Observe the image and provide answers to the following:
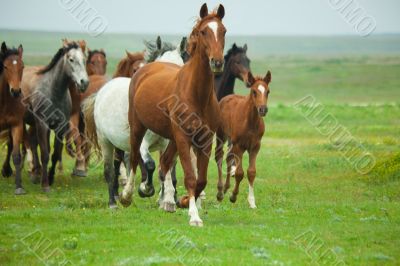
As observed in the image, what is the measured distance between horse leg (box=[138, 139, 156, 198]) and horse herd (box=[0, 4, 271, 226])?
16 mm

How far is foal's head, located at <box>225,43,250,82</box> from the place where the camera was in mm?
18766

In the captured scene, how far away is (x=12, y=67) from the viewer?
626 inches

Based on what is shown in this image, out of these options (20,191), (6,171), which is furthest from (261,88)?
(6,171)

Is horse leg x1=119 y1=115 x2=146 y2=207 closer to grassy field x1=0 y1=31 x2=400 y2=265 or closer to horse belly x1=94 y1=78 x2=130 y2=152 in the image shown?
A: grassy field x1=0 y1=31 x2=400 y2=265

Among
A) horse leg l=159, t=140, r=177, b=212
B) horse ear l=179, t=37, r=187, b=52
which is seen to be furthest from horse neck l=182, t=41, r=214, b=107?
horse ear l=179, t=37, r=187, b=52

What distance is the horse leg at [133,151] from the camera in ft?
40.2

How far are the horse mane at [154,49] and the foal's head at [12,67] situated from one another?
8.71 ft

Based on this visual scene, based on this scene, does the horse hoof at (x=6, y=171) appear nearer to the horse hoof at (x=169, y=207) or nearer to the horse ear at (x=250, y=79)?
the horse ear at (x=250, y=79)

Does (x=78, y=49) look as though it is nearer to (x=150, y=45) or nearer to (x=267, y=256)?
(x=150, y=45)

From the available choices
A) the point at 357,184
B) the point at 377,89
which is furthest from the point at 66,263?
the point at 377,89

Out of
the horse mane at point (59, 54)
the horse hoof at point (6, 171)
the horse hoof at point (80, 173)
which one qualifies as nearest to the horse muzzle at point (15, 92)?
the horse mane at point (59, 54)

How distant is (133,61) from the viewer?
1759 centimetres

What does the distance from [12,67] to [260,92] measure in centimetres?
495

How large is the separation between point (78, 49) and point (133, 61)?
4.38 ft
